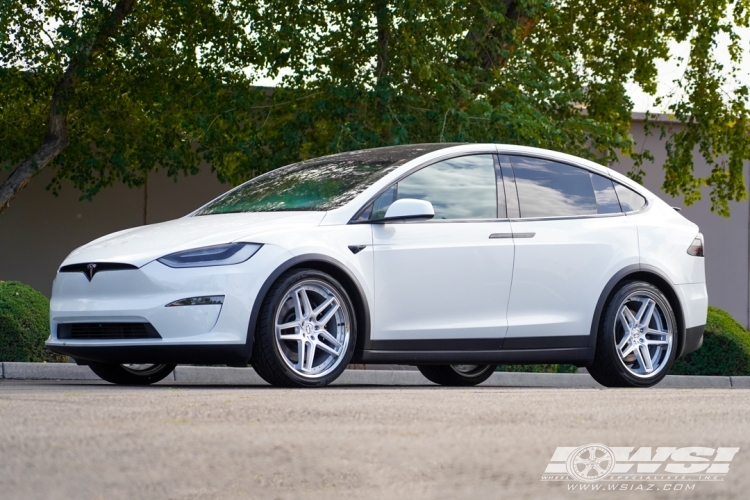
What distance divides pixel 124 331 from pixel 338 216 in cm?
154

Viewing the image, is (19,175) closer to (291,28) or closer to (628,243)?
(291,28)

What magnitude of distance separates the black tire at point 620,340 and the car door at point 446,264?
0.90 meters

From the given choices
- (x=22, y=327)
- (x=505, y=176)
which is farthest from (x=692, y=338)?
(x=22, y=327)

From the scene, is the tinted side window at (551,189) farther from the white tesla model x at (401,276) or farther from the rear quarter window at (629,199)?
the rear quarter window at (629,199)

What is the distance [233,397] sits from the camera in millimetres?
6207

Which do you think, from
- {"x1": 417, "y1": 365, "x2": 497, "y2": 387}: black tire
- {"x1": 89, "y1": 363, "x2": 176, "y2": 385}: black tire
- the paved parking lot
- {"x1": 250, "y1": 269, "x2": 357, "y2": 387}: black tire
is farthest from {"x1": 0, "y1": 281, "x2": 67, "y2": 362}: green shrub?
the paved parking lot

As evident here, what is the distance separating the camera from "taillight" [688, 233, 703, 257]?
947 centimetres

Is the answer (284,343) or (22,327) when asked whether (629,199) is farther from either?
(22,327)

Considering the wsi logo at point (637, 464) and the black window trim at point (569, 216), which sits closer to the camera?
the wsi logo at point (637, 464)

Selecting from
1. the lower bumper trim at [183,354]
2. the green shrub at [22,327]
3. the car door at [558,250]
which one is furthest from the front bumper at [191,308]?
the green shrub at [22,327]

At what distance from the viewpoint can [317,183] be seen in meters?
8.49

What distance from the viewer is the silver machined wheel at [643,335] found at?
8945 millimetres

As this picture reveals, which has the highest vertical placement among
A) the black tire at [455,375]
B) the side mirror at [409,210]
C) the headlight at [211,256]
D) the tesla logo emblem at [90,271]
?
the side mirror at [409,210]

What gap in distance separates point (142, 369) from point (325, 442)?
189 inches
